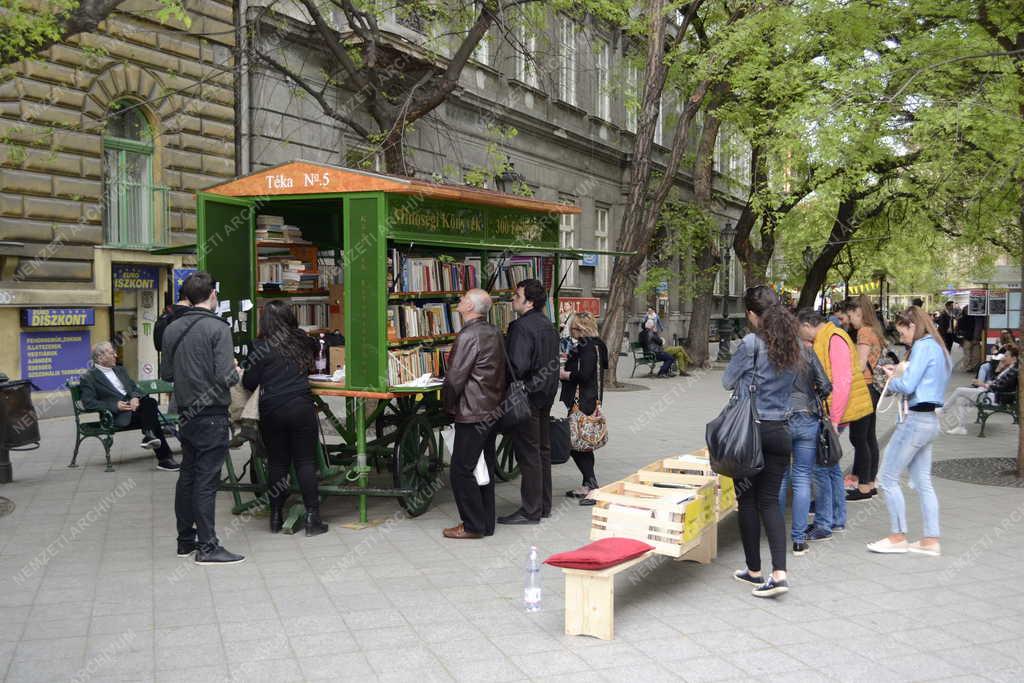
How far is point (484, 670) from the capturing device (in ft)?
15.3

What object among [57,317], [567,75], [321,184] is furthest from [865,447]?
[567,75]

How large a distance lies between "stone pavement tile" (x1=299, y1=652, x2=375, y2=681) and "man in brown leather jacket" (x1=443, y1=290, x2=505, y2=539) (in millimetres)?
2446

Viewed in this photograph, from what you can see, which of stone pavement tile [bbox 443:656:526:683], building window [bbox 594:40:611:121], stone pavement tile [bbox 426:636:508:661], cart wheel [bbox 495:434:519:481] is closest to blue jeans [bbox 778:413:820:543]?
stone pavement tile [bbox 426:636:508:661]

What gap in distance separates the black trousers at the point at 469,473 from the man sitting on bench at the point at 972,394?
8.85 metres

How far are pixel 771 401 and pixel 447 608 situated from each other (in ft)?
7.53

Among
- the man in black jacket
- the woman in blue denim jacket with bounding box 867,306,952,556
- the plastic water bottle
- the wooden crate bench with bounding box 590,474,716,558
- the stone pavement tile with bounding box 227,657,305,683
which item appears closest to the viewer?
the stone pavement tile with bounding box 227,657,305,683

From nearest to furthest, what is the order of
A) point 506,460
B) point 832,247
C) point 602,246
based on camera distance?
point 506,460, point 832,247, point 602,246

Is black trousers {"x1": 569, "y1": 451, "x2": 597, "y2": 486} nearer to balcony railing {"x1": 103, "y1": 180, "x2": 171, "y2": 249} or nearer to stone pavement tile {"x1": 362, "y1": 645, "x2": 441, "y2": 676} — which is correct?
stone pavement tile {"x1": 362, "y1": 645, "x2": 441, "y2": 676}

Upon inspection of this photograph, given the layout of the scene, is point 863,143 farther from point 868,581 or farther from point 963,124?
point 868,581

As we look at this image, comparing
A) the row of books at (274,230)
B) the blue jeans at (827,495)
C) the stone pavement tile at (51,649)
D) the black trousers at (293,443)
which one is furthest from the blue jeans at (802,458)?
the row of books at (274,230)

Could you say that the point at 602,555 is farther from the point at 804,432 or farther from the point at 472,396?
the point at 472,396

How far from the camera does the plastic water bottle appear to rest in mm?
5453

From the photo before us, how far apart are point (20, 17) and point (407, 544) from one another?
504 centimetres

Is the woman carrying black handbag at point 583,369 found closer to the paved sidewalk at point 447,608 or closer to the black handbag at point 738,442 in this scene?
the paved sidewalk at point 447,608
